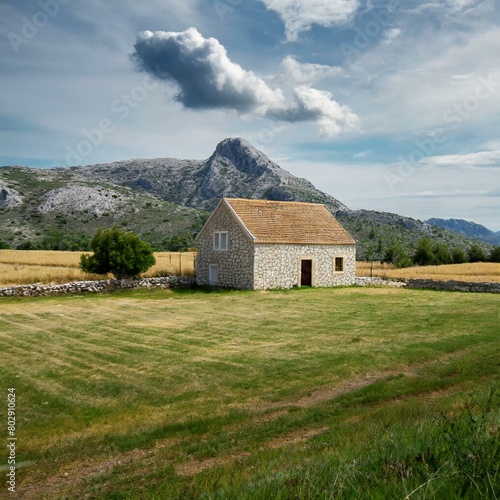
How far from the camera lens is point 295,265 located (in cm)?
3438

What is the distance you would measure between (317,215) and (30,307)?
2370 cm

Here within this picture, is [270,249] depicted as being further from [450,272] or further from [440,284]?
[450,272]

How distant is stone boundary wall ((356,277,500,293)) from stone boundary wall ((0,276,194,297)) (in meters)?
15.2

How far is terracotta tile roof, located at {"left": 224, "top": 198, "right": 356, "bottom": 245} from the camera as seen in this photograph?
1328 inches

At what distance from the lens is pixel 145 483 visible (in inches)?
225

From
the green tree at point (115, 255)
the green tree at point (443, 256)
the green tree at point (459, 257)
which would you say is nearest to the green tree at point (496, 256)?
the green tree at point (459, 257)

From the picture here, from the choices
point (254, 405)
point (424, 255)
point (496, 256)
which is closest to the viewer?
point (254, 405)

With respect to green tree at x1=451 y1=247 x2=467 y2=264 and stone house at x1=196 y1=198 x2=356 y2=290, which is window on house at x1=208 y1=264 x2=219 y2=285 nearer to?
stone house at x1=196 y1=198 x2=356 y2=290

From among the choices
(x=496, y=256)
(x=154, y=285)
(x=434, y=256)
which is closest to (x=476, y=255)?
(x=496, y=256)

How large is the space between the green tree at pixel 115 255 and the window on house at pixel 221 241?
5311 mm

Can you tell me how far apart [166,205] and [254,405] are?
120 m

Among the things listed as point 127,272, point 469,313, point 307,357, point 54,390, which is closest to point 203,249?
point 127,272

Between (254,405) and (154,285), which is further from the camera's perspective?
(154,285)

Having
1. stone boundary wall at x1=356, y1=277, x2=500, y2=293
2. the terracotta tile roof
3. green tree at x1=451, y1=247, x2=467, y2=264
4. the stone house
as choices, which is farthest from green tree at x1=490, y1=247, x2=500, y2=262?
the stone house
